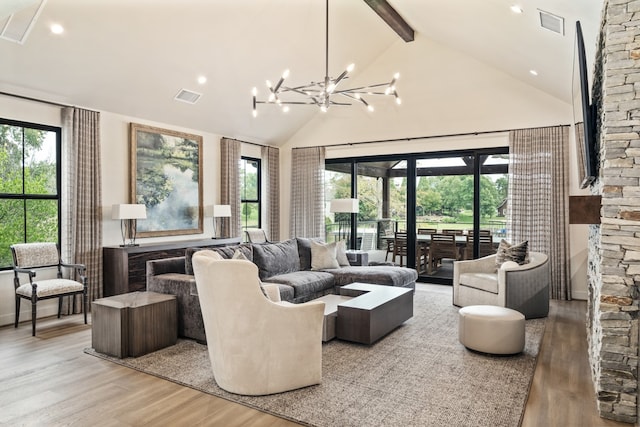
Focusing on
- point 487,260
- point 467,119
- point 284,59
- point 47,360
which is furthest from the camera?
point 467,119

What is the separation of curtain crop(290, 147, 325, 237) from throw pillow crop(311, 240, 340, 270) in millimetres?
2124

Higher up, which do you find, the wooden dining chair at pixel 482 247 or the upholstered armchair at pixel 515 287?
the wooden dining chair at pixel 482 247

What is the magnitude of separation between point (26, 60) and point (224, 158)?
344 cm

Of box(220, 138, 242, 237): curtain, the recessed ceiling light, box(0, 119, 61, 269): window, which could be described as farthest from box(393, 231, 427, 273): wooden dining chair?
the recessed ceiling light

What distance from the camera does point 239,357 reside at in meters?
2.90

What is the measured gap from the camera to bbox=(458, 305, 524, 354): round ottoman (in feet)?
12.1

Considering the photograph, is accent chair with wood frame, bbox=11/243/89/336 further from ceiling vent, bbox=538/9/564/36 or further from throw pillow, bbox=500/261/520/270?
ceiling vent, bbox=538/9/564/36

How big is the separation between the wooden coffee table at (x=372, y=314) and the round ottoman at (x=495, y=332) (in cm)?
80

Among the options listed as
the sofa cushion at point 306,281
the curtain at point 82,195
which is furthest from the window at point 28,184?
the sofa cushion at point 306,281

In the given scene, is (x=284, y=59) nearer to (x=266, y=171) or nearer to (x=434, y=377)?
(x=266, y=171)

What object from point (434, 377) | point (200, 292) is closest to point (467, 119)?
point (434, 377)

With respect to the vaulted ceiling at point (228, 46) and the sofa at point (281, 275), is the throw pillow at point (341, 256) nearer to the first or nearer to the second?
the sofa at point (281, 275)

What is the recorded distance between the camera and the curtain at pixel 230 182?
24.7 feet

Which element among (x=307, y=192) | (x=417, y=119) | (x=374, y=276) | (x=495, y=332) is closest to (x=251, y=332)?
(x=495, y=332)
